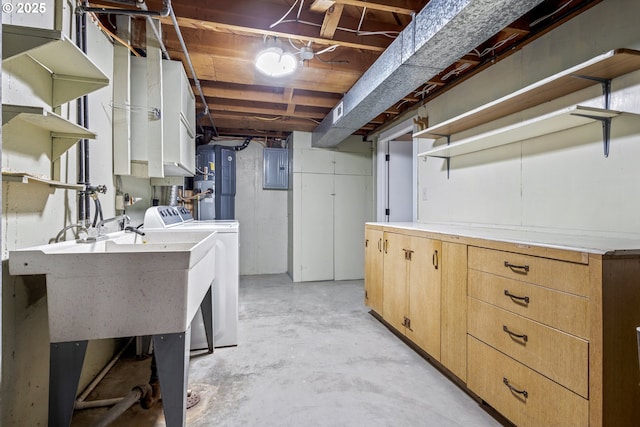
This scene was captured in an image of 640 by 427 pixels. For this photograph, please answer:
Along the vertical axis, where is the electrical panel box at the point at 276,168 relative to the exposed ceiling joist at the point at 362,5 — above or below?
below

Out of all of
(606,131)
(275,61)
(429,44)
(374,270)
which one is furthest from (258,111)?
(606,131)

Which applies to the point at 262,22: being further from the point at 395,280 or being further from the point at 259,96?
the point at 395,280

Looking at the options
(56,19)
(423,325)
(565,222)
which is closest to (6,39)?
(56,19)

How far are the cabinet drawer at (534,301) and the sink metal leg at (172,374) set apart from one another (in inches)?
60.0

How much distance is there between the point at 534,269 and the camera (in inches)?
55.6

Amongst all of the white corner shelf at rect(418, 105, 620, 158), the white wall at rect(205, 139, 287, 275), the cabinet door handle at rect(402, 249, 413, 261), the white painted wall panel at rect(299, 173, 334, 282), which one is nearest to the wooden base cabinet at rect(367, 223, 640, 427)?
the cabinet door handle at rect(402, 249, 413, 261)

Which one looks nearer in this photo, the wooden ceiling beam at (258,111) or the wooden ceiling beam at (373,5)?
the wooden ceiling beam at (373,5)

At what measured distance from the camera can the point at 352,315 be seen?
322cm

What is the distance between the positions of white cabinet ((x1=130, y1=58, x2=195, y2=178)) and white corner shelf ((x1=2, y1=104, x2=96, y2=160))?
727 mm

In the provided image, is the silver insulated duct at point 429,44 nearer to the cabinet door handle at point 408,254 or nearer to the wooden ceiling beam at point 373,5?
the wooden ceiling beam at point 373,5

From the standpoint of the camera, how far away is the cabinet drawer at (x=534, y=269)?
1.23 m

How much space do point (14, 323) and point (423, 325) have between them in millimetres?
2225

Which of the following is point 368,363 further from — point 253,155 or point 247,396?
point 253,155

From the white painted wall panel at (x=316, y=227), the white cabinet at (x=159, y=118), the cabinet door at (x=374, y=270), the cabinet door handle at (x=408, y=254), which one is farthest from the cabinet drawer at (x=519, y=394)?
the white painted wall panel at (x=316, y=227)
